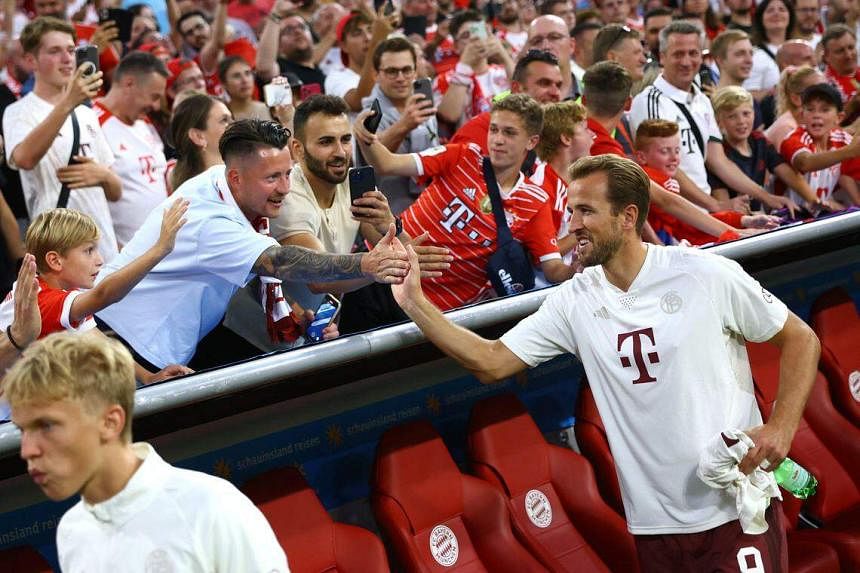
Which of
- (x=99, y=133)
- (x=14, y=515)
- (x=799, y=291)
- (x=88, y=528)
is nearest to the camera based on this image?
(x=88, y=528)

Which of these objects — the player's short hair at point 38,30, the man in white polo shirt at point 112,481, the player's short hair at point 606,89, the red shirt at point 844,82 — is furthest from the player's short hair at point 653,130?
the man in white polo shirt at point 112,481

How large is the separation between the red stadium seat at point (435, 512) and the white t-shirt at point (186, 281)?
0.81 m

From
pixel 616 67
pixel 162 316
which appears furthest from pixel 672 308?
pixel 616 67

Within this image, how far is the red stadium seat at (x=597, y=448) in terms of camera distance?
495 cm

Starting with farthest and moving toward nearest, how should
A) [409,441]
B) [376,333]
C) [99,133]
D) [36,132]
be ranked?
[99,133]
[36,132]
[409,441]
[376,333]

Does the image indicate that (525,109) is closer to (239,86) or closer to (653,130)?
(653,130)

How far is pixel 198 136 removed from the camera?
17.0 ft

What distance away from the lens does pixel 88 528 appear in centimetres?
254

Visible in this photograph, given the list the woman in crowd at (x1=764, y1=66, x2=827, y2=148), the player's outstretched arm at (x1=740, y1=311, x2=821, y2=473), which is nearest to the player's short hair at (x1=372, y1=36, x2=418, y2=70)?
the woman in crowd at (x1=764, y1=66, x2=827, y2=148)

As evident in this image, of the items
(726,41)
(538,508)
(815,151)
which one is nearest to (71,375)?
(538,508)

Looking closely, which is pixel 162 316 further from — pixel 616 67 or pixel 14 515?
pixel 616 67

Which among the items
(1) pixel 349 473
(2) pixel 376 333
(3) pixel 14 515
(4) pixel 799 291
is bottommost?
(4) pixel 799 291

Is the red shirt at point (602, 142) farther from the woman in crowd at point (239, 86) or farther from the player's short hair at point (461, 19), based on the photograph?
the player's short hair at point (461, 19)

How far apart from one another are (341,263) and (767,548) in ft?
5.51
